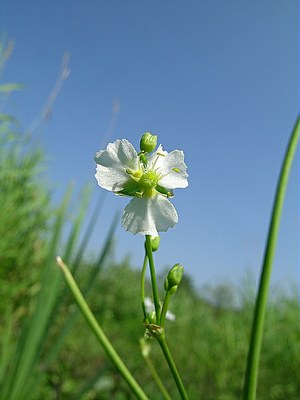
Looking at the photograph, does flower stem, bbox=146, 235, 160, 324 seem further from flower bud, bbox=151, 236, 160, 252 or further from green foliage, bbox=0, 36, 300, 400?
green foliage, bbox=0, 36, 300, 400

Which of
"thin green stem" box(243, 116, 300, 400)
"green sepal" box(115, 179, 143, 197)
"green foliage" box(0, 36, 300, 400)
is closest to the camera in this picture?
"thin green stem" box(243, 116, 300, 400)

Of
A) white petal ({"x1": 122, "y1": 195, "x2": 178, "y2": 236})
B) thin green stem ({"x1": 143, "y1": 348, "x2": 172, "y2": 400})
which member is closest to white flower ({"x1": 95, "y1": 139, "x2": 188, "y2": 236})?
white petal ({"x1": 122, "y1": 195, "x2": 178, "y2": 236})

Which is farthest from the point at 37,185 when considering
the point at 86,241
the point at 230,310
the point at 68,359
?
the point at 230,310

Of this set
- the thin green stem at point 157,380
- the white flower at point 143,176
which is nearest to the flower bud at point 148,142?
the white flower at point 143,176

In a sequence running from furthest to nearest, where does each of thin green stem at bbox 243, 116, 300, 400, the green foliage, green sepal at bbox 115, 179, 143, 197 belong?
1. the green foliage
2. green sepal at bbox 115, 179, 143, 197
3. thin green stem at bbox 243, 116, 300, 400

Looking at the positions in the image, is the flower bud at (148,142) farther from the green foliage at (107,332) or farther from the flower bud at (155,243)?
the green foliage at (107,332)

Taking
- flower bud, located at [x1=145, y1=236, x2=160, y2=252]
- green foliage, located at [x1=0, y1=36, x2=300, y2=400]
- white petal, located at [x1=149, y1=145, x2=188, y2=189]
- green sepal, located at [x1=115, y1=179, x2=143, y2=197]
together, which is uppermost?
white petal, located at [x1=149, y1=145, x2=188, y2=189]

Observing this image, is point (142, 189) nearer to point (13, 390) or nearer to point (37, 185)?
point (13, 390)
